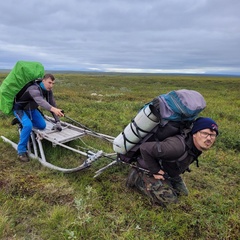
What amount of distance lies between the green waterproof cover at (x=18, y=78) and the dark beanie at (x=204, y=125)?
13.5 ft

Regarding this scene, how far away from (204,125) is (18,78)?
457 cm

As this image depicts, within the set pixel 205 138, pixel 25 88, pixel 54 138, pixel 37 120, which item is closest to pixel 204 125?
pixel 205 138

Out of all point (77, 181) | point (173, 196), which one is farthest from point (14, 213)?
point (173, 196)

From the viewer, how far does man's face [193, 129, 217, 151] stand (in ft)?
12.9

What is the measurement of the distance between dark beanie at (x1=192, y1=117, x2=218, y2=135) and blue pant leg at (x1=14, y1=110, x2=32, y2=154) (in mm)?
4337

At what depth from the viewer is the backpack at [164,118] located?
3.96 meters

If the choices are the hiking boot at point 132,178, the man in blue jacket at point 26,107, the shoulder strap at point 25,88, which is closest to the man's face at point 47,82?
the man in blue jacket at point 26,107

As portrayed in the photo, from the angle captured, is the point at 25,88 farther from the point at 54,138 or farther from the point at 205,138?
the point at 205,138

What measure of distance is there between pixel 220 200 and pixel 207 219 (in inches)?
31.8

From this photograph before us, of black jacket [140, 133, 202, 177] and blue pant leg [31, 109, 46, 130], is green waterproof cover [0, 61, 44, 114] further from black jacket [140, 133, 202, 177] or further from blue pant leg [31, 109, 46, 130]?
black jacket [140, 133, 202, 177]

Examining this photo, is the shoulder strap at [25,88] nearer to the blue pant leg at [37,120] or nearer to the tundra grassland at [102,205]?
the blue pant leg at [37,120]

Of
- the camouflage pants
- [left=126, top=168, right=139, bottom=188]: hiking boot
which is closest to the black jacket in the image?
the camouflage pants

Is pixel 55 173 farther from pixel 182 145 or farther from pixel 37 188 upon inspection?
pixel 182 145

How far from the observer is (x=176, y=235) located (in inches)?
158
